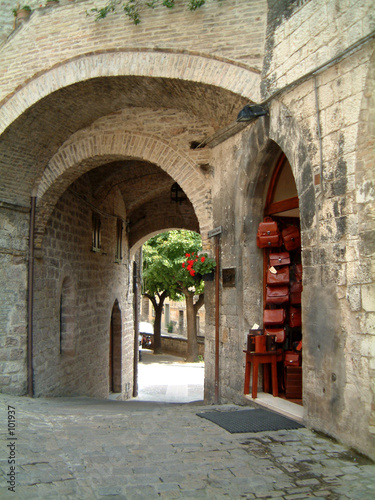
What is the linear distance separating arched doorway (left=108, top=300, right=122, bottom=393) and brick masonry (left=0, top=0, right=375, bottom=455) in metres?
2.69

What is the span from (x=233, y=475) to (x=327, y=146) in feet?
9.31

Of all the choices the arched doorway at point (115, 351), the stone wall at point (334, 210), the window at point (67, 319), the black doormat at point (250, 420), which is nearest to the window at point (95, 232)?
the window at point (67, 319)

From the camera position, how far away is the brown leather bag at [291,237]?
5809 millimetres

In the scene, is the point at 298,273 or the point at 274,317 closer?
the point at 274,317

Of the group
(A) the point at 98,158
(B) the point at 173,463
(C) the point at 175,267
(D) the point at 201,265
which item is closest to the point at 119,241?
(A) the point at 98,158

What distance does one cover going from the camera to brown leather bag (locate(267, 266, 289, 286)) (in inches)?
232

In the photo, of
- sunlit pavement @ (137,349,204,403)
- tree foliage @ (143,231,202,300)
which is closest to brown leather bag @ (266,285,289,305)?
sunlit pavement @ (137,349,204,403)

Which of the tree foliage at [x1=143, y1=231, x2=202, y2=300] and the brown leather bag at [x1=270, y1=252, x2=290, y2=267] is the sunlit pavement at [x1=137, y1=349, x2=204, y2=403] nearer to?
the tree foliage at [x1=143, y1=231, x2=202, y2=300]

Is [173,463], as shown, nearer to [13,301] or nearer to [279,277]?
[279,277]

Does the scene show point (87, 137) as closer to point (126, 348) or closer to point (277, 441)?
point (277, 441)

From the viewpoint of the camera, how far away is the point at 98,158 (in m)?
8.16

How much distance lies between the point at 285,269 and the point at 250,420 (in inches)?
72.9

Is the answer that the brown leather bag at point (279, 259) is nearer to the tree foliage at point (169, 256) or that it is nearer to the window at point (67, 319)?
the window at point (67, 319)

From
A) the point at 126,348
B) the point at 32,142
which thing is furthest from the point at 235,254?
the point at 126,348
